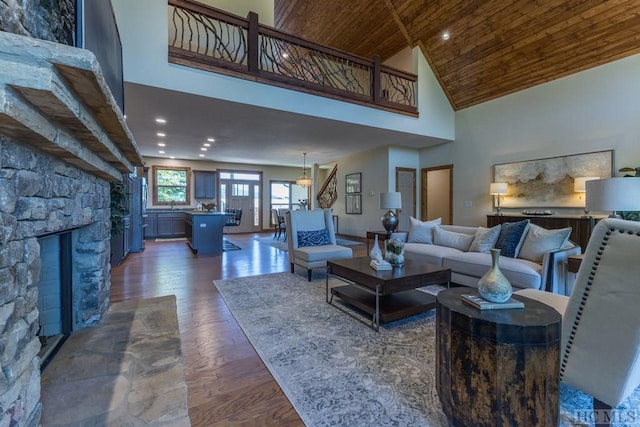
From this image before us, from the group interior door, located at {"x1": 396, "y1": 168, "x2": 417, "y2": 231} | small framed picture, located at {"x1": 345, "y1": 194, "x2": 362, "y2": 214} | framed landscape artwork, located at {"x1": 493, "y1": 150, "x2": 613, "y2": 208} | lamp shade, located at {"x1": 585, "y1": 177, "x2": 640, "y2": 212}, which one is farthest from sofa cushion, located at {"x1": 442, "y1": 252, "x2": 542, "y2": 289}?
small framed picture, located at {"x1": 345, "y1": 194, "x2": 362, "y2": 214}

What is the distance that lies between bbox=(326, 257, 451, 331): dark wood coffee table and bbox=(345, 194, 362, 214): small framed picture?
5.24m

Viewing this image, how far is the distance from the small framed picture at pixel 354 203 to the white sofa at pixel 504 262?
12.8 ft

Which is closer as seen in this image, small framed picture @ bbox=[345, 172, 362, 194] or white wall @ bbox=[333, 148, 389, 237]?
white wall @ bbox=[333, 148, 389, 237]

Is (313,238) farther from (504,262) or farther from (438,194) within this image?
(438,194)

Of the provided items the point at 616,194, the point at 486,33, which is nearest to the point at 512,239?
the point at 616,194

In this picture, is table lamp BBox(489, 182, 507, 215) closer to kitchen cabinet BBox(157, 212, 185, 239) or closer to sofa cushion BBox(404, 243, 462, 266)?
sofa cushion BBox(404, 243, 462, 266)

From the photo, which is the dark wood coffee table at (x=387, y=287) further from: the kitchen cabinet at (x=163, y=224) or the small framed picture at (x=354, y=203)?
the kitchen cabinet at (x=163, y=224)

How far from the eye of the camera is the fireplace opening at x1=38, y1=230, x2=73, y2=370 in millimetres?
2207

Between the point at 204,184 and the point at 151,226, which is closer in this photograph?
the point at 151,226

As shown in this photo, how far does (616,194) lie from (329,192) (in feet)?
25.6

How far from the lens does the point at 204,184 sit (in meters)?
10.1

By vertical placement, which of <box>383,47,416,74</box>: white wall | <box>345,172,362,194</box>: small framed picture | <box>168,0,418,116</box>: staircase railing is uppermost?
<box>383,47,416,74</box>: white wall

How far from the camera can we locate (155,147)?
782 centimetres

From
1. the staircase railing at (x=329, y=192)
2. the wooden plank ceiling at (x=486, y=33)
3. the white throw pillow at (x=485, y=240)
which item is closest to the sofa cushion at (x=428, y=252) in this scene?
the white throw pillow at (x=485, y=240)
